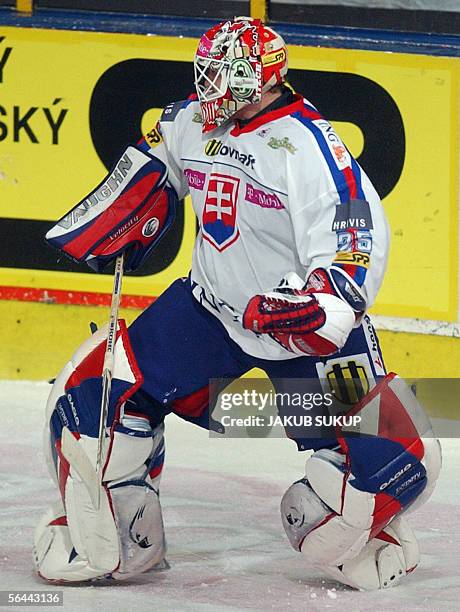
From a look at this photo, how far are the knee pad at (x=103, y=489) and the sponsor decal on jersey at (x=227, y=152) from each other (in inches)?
18.8

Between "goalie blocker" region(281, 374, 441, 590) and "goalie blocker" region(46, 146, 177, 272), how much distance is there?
2.31 ft

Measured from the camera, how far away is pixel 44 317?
5.47 m

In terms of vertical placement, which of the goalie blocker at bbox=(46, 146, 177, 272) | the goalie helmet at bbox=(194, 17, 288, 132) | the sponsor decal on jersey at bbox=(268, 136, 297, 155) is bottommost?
the goalie blocker at bbox=(46, 146, 177, 272)

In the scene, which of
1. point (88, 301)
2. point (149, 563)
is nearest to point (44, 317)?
point (88, 301)

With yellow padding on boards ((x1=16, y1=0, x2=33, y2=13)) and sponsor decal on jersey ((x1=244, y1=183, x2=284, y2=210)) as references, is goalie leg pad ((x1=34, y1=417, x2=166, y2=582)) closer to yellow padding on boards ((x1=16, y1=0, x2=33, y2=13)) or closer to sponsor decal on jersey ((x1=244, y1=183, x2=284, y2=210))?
sponsor decal on jersey ((x1=244, y1=183, x2=284, y2=210))

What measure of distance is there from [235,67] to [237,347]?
0.64 meters

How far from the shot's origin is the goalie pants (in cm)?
359

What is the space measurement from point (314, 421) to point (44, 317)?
2054 mm

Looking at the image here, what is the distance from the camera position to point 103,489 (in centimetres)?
362

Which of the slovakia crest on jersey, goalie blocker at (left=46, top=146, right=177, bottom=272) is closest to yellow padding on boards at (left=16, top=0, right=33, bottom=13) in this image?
goalie blocker at (left=46, top=146, right=177, bottom=272)

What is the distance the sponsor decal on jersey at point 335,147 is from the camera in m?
3.47

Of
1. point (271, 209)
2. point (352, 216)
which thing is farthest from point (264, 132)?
point (352, 216)

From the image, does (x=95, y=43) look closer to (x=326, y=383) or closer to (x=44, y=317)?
(x=44, y=317)

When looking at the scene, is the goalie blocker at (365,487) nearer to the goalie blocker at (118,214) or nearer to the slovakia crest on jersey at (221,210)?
the slovakia crest on jersey at (221,210)
